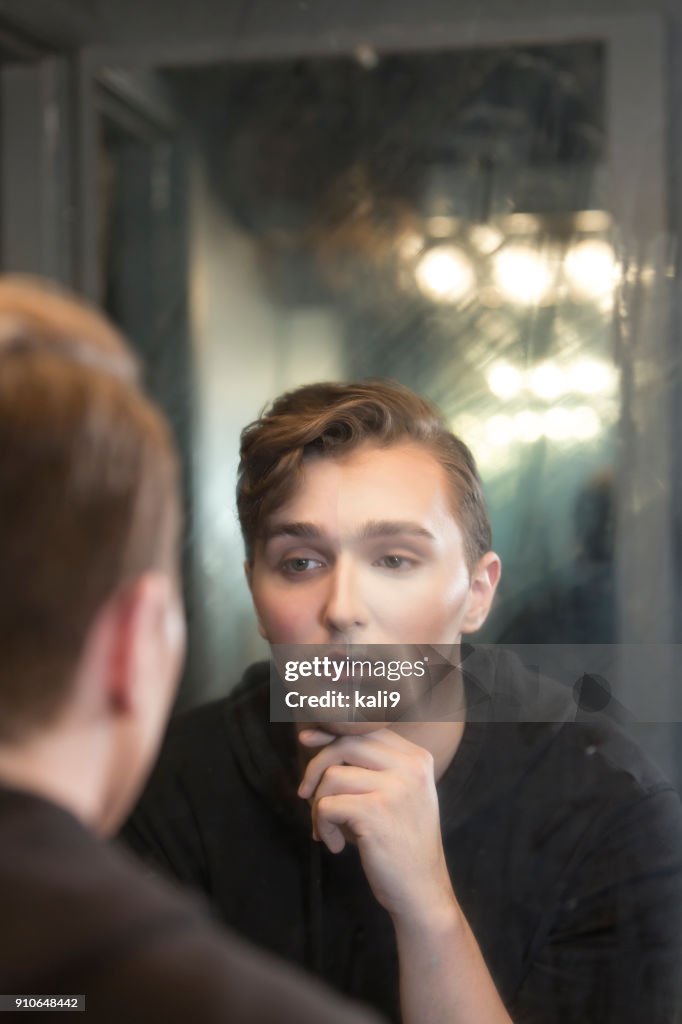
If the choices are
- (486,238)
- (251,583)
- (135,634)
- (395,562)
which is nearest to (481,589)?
(395,562)

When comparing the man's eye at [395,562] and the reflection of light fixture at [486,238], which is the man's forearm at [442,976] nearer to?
the man's eye at [395,562]

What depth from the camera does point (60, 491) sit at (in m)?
0.49

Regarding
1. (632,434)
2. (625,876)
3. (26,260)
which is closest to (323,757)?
(625,876)

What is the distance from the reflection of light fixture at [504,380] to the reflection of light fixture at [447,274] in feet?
0.22

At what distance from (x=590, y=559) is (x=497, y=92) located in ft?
1.32

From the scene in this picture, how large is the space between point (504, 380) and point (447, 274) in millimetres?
102

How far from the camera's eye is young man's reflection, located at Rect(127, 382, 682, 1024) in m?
0.84

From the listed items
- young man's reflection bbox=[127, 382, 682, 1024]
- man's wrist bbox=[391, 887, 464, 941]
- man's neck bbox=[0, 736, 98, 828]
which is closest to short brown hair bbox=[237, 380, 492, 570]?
young man's reflection bbox=[127, 382, 682, 1024]

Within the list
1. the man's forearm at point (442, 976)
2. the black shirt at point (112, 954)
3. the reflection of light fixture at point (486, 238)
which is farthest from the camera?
the reflection of light fixture at point (486, 238)

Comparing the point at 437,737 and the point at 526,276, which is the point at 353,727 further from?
the point at 526,276

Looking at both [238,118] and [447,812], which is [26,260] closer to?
[238,118]

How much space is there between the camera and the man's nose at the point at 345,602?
85 centimetres

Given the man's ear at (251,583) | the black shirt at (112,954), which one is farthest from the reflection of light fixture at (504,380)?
the black shirt at (112,954)

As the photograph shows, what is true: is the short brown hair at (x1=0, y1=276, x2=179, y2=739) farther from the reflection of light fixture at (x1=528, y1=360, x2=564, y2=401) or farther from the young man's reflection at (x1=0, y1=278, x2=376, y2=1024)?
the reflection of light fixture at (x1=528, y1=360, x2=564, y2=401)
